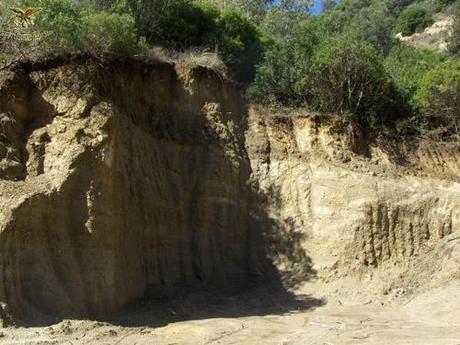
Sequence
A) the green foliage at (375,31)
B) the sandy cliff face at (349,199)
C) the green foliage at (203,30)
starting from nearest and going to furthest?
the sandy cliff face at (349,199) < the green foliage at (203,30) < the green foliage at (375,31)

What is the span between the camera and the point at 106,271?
1270 cm

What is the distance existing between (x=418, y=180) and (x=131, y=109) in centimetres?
808

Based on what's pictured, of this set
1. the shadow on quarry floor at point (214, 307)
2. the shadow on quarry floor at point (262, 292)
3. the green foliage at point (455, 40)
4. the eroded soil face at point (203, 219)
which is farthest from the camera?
the green foliage at point (455, 40)

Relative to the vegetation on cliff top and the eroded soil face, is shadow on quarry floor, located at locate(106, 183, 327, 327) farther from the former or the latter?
the vegetation on cliff top

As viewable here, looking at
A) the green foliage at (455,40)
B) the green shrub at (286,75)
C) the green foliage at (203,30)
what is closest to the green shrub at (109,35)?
the green foliage at (203,30)

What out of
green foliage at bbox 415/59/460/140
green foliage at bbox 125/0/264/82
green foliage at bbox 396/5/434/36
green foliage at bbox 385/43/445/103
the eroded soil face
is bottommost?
the eroded soil face

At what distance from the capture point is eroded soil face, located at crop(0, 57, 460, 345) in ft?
39.0

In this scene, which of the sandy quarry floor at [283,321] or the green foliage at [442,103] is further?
the green foliage at [442,103]

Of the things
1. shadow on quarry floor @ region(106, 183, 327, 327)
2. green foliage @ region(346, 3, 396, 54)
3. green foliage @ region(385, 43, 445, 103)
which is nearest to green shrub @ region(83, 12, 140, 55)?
shadow on quarry floor @ region(106, 183, 327, 327)

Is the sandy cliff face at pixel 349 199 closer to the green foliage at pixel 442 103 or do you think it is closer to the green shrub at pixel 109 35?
the green foliage at pixel 442 103

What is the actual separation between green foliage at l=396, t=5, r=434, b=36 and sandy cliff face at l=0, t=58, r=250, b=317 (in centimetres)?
3601

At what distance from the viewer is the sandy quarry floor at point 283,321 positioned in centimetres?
1130

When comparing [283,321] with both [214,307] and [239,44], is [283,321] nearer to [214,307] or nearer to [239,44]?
[214,307]

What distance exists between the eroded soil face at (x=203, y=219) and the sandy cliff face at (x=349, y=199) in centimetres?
4
